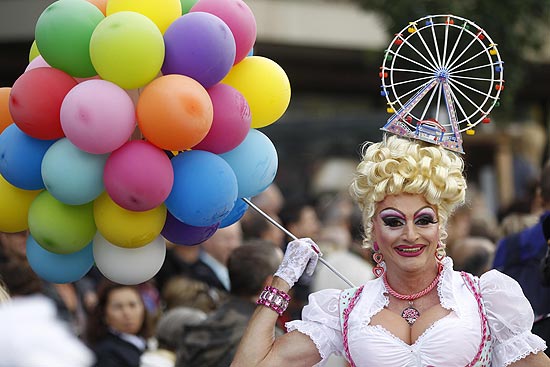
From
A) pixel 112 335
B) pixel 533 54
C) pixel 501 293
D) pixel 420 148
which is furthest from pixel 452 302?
pixel 533 54

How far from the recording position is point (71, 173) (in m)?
3.49

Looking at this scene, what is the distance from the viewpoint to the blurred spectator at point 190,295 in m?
6.14

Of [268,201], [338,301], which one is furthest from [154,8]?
[268,201]

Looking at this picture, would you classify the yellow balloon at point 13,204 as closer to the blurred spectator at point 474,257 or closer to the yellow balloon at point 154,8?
the yellow balloon at point 154,8

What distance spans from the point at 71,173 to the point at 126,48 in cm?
46

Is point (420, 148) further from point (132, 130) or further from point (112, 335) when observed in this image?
point (112, 335)

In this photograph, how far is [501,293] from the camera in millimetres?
3518

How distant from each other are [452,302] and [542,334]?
103 centimetres

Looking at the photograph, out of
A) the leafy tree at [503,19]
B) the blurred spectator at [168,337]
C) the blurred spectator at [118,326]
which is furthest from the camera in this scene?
the leafy tree at [503,19]

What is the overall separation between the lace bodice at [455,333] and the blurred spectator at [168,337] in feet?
6.39

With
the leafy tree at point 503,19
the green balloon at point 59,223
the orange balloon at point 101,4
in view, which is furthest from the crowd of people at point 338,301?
the leafy tree at point 503,19

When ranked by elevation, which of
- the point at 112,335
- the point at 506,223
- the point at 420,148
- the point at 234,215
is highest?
the point at 506,223

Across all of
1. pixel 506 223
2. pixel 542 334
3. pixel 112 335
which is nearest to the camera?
pixel 542 334

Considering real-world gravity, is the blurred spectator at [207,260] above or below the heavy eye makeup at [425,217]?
above
